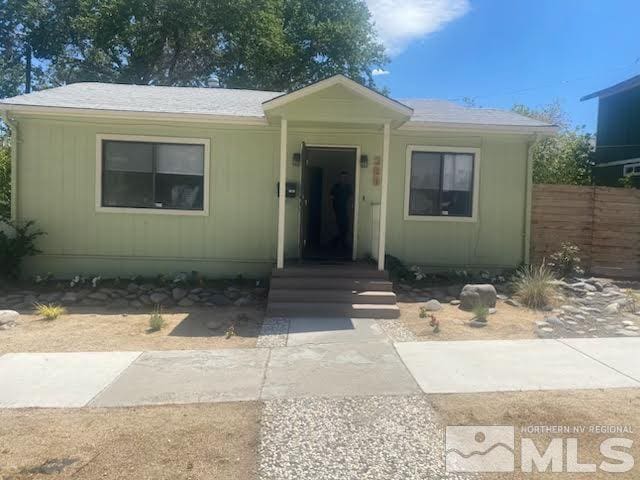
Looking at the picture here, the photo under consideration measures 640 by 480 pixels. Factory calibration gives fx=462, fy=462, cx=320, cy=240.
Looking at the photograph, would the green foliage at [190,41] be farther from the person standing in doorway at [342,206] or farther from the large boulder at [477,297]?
the large boulder at [477,297]

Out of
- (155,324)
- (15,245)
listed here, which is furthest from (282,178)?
(15,245)

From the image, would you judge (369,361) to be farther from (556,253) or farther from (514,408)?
(556,253)

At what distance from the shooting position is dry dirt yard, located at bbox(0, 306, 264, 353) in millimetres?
5508

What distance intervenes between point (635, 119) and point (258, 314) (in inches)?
588

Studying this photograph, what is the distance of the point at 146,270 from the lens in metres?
8.73

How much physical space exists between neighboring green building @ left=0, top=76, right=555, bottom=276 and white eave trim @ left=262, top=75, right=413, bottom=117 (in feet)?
2.65

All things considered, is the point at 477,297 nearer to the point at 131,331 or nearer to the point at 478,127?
the point at 478,127

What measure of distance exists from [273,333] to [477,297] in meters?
3.25

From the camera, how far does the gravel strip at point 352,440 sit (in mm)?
2908

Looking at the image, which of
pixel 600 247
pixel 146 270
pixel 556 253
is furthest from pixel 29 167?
pixel 600 247

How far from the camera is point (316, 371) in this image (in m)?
4.58

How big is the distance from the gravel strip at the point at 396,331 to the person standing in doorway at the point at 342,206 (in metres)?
3.21

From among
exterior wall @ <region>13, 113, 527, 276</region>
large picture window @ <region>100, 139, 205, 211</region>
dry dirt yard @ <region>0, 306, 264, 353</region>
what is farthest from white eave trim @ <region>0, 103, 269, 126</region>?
dry dirt yard @ <region>0, 306, 264, 353</region>

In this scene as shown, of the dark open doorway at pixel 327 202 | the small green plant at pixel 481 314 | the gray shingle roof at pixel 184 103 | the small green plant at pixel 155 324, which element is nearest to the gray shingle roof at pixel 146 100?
the gray shingle roof at pixel 184 103
